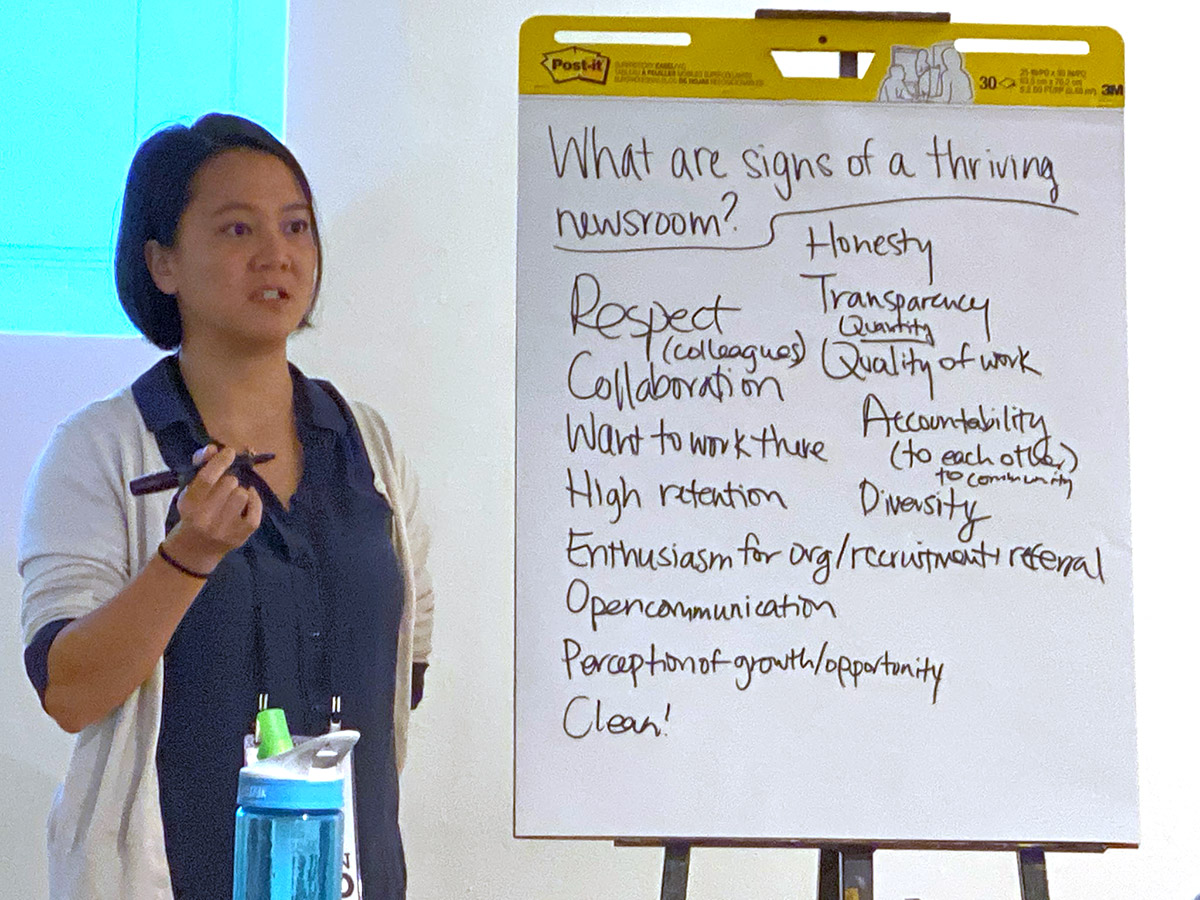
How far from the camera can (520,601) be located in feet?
4.69

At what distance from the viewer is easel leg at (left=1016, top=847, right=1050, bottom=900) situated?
1414 millimetres

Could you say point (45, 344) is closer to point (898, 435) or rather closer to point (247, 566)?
point (247, 566)

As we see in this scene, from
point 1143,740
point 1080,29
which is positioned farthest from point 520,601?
point 1143,740

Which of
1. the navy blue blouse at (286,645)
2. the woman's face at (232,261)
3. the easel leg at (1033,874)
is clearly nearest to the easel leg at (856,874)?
the easel leg at (1033,874)

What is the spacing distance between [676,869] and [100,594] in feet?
2.18

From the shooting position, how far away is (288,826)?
2.76ft

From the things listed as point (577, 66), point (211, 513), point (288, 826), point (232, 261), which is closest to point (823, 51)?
point (577, 66)

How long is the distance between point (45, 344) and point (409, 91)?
2.15 ft

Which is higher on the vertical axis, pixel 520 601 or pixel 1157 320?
pixel 1157 320

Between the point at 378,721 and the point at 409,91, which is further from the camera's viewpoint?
the point at 409,91

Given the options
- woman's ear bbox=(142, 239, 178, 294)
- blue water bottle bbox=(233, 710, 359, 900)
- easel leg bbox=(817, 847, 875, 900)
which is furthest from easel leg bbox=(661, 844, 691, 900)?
woman's ear bbox=(142, 239, 178, 294)

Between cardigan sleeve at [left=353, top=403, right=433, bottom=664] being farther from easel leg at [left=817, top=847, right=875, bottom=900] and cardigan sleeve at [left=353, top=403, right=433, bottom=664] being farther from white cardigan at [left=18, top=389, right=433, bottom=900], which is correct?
easel leg at [left=817, top=847, right=875, bottom=900]

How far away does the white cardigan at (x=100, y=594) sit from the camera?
52.7 inches

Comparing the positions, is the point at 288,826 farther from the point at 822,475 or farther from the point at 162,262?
the point at 162,262
